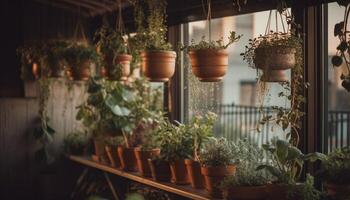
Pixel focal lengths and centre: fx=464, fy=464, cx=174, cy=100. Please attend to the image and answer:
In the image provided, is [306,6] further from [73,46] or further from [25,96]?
[25,96]

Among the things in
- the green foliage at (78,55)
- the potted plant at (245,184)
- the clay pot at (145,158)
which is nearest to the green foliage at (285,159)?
the potted plant at (245,184)

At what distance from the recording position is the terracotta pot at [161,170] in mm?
4051

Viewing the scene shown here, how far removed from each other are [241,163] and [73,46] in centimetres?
251

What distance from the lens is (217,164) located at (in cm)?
352

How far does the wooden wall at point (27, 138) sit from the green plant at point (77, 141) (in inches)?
8.6

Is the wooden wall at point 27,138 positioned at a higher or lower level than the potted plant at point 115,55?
lower

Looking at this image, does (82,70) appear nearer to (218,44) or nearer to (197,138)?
(197,138)

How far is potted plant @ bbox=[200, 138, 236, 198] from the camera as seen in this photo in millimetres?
3457

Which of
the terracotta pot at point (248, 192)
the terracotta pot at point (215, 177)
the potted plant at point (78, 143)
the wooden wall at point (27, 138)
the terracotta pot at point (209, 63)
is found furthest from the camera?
the potted plant at point (78, 143)

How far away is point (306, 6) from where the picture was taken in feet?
10.9

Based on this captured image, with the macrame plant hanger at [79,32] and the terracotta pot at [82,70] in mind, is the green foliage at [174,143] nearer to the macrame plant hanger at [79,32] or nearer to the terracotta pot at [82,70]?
the terracotta pot at [82,70]

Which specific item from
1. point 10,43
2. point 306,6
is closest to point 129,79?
point 10,43

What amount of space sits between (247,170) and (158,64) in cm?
115

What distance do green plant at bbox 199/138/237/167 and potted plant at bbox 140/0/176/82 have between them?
0.75m
